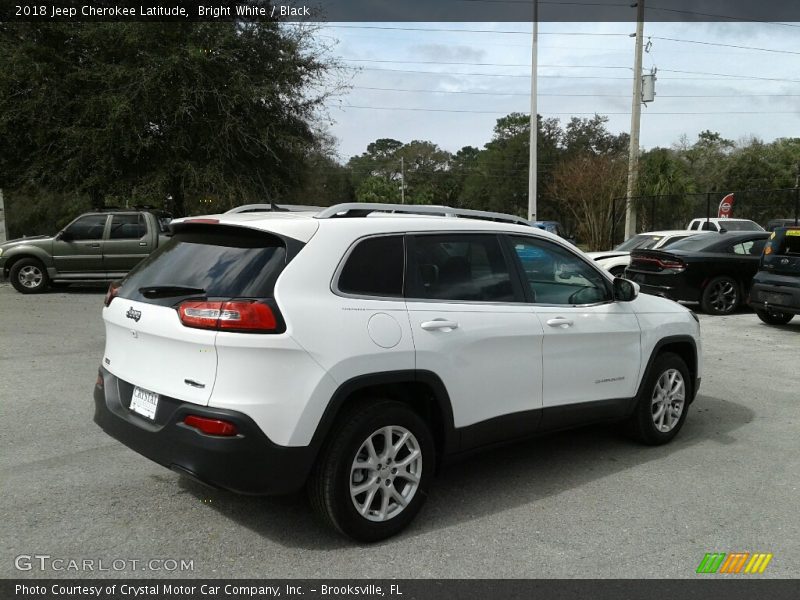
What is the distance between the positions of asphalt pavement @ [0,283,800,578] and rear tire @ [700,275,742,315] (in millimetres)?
7180

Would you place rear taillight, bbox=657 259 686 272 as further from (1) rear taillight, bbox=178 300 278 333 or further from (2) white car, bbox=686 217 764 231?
(1) rear taillight, bbox=178 300 278 333

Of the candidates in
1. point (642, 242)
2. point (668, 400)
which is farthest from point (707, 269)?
point (668, 400)

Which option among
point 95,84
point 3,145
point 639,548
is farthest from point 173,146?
point 639,548

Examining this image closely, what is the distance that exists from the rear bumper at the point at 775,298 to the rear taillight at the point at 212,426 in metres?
9.70

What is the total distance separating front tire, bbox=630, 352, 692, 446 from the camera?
5230mm

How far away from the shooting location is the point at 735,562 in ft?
11.7

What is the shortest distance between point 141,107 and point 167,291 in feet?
52.6

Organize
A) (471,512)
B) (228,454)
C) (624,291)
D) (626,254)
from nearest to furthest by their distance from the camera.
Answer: (228,454) < (471,512) < (624,291) < (626,254)

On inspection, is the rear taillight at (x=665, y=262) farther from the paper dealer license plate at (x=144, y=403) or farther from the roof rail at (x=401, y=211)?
the paper dealer license plate at (x=144, y=403)

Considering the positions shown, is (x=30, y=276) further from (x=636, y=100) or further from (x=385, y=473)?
(x=636, y=100)

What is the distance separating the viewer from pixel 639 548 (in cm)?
368

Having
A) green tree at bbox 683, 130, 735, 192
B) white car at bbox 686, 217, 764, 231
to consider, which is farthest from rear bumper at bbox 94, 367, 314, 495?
green tree at bbox 683, 130, 735, 192

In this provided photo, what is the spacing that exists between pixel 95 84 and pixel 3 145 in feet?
9.67
